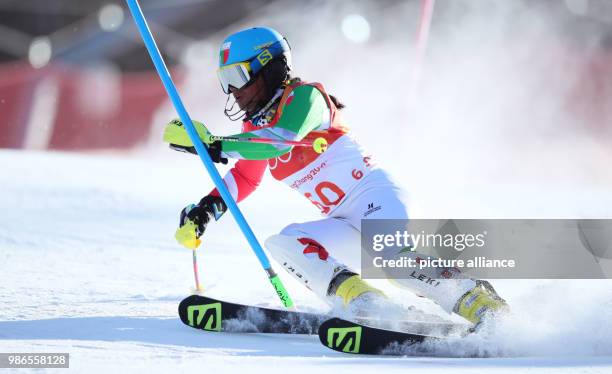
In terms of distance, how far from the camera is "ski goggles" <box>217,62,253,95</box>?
3.79 m

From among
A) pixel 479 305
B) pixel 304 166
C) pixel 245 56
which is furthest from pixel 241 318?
pixel 245 56

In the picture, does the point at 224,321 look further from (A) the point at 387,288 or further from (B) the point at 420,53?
(B) the point at 420,53

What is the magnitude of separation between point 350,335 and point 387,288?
1478 millimetres

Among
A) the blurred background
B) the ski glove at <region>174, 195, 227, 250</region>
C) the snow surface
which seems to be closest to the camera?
the snow surface

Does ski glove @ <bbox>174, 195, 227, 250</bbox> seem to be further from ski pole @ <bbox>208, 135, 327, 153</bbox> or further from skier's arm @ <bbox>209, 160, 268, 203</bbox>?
ski pole @ <bbox>208, 135, 327, 153</bbox>

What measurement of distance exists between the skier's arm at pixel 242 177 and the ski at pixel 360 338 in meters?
1.25

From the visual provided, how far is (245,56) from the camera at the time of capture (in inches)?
149

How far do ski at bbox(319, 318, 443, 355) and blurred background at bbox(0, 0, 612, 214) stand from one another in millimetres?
6788

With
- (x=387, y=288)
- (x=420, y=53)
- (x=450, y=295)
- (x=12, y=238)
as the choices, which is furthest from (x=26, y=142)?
(x=450, y=295)

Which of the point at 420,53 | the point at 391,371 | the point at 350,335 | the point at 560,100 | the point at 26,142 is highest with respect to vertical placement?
the point at 420,53

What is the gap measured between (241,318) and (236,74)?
3.75 feet

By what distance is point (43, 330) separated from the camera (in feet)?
10.9

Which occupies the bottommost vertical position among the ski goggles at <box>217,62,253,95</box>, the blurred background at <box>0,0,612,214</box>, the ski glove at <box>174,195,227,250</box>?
the ski glove at <box>174,195,227,250</box>

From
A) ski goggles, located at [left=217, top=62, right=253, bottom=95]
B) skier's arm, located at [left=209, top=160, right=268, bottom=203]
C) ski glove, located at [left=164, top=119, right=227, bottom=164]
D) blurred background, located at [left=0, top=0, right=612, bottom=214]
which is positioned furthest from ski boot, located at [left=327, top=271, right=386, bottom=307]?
blurred background, located at [left=0, top=0, right=612, bottom=214]
